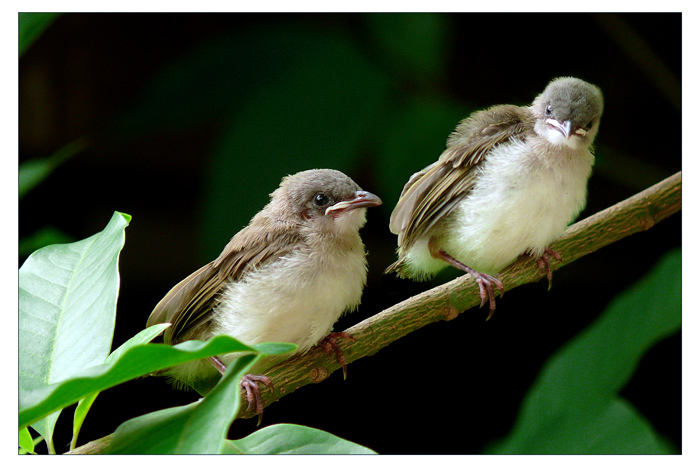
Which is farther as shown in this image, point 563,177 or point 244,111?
point 244,111

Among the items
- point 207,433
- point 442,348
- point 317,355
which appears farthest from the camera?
point 442,348

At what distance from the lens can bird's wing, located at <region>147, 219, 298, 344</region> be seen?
93 cm

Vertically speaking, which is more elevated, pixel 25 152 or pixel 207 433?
pixel 25 152

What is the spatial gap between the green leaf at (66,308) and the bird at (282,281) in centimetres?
14

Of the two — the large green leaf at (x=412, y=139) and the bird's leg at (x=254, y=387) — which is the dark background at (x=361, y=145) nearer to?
the large green leaf at (x=412, y=139)

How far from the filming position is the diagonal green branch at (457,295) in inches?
37.2

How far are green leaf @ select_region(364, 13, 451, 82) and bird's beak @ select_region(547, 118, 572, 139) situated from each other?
0.78 ft

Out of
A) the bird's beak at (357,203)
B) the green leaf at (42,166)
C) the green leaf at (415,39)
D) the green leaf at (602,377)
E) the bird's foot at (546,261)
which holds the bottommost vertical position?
the green leaf at (602,377)

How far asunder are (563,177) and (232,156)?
563 mm

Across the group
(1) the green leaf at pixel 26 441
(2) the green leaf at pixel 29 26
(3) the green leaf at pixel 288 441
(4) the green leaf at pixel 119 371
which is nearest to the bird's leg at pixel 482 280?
(3) the green leaf at pixel 288 441
